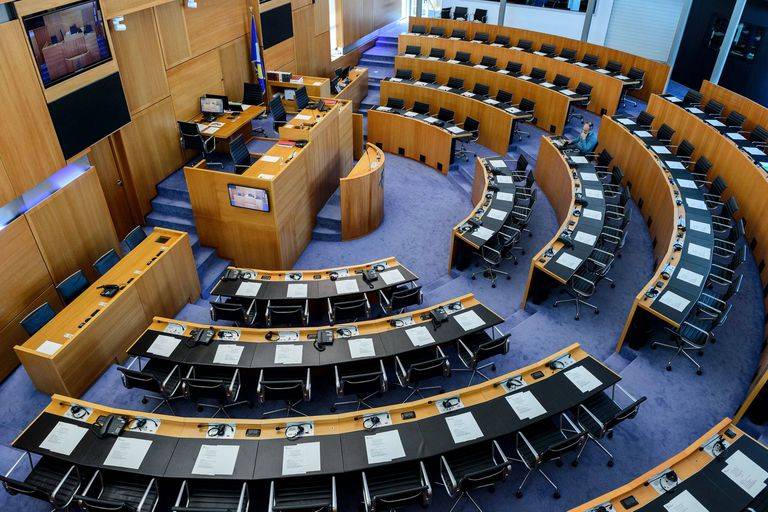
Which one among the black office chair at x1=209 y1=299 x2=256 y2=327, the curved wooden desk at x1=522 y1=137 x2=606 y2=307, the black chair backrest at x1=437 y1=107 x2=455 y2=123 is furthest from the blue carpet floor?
the black chair backrest at x1=437 y1=107 x2=455 y2=123

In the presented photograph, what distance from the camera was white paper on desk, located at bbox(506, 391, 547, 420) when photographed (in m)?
5.93

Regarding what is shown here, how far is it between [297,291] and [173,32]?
5835mm

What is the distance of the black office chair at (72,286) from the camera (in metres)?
7.36

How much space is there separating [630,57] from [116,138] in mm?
13540

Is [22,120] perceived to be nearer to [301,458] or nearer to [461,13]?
[301,458]

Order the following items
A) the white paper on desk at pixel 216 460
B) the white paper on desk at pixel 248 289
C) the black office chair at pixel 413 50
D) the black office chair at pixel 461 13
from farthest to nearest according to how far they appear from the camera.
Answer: the black office chair at pixel 461 13 < the black office chair at pixel 413 50 < the white paper on desk at pixel 248 289 < the white paper on desk at pixel 216 460

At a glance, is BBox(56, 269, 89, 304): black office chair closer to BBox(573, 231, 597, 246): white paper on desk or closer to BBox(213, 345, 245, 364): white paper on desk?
BBox(213, 345, 245, 364): white paper on desk

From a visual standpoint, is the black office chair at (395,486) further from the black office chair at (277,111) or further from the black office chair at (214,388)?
the black office chair at (277,111)

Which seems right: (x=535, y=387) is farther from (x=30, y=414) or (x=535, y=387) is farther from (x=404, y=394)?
(x=30, y=414)

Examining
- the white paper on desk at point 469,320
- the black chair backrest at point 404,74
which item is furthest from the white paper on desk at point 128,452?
the black chair backrest at point 404,74

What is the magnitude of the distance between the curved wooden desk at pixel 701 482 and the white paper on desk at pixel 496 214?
4907 millimetres

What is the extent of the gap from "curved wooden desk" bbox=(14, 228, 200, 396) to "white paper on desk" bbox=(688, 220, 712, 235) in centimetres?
846

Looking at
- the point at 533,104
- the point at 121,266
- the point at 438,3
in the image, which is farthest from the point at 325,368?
the point at 438,3

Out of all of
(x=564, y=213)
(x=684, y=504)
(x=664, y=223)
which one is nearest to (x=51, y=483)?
(x=684, y=504)
